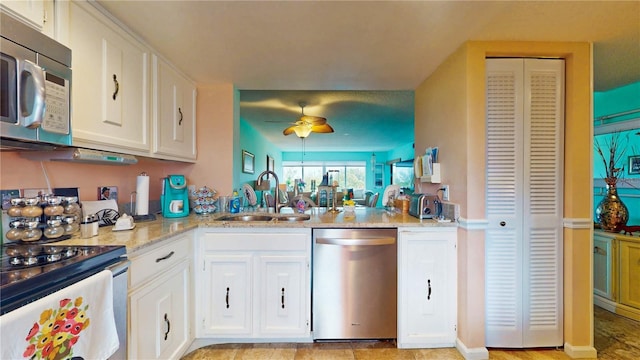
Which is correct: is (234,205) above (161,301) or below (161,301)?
above

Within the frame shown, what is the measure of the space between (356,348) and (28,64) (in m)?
2.32

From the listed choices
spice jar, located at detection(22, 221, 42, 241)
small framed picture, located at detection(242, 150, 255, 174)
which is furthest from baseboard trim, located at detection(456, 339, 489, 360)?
small framed picture, located at detection(242, 150, 255, 174)

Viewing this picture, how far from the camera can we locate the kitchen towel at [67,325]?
767 millimetres

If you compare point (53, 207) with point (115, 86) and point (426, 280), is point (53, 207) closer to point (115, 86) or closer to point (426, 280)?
point (115, 86)

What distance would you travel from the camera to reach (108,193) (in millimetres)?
1864

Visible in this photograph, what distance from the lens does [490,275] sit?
1.89 meters

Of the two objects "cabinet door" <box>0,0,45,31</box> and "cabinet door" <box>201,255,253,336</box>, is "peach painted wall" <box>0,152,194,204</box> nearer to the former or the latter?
"cabinet door" <box>0,0,45,31</box>

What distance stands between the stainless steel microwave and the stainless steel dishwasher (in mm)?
1493

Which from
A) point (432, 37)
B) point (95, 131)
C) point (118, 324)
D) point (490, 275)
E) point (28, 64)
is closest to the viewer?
point (28, 64)

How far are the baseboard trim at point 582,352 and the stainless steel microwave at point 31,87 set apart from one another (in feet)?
10.4

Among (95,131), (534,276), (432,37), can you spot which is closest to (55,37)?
(95,131)

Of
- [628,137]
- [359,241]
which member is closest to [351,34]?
[359,241]

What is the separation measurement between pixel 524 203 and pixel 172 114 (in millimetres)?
2675

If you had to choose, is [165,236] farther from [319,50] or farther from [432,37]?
[432,37]
